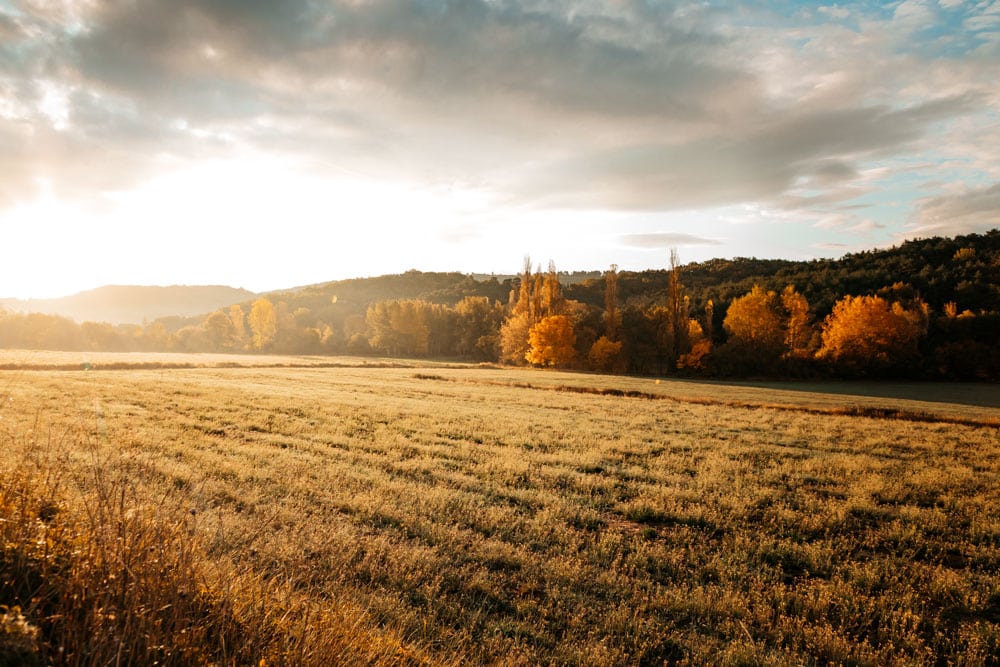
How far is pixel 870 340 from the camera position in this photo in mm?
62062

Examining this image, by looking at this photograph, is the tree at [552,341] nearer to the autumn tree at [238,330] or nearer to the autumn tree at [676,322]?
the autumn tree at [676,322]

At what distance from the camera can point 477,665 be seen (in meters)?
4.30

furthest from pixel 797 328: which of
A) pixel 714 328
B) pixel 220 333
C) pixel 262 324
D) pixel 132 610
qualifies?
pixel 220 333

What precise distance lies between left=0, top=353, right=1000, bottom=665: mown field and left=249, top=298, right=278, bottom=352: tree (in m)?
88.3

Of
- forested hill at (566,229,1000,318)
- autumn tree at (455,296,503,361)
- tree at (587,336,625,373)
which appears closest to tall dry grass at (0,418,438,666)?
tree at (587,336,625,373)

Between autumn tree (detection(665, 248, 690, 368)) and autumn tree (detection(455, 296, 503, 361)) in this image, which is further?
autumn tree (detection(455, 296, 503, 361))

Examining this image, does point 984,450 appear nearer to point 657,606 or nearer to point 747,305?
point 657,606

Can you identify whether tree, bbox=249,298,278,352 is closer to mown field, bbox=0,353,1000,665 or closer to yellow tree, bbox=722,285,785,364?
mown field, bbox=0,353,1000,665

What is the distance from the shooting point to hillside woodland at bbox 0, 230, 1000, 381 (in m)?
62.8

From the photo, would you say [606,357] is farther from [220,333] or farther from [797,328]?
[220,333]

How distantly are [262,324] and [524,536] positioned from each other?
105818 millimetres

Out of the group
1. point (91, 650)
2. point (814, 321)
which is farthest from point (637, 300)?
point (91, 650)

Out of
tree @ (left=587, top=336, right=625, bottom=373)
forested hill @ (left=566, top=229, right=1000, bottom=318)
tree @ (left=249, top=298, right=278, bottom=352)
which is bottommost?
tree @ (left=587, top=336, right=625, bottom=373)

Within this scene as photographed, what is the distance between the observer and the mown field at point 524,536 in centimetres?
421
